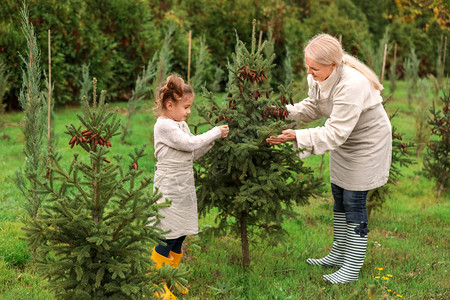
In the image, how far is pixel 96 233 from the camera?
2820mm

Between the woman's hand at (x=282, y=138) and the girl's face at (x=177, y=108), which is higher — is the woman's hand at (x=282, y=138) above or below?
below

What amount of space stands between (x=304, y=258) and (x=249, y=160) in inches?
59.1

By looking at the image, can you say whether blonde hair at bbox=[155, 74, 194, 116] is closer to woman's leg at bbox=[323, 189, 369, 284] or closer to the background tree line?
woman's leg at bbox=[323, 189, 369, 284]

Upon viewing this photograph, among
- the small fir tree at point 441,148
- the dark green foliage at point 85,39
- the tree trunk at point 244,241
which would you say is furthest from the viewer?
the dark green foliage at point 85,39

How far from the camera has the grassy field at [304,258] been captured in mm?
4020

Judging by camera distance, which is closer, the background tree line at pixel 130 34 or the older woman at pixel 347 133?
the older woman at pixel 347 133

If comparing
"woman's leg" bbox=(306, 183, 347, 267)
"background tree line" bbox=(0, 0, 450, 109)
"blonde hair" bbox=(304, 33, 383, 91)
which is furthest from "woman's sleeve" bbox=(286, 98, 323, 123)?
"background tree line" bbox=(0, 0, 450, 109)

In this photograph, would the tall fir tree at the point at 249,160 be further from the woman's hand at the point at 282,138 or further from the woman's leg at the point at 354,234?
the woman's leg at the point at 354,234

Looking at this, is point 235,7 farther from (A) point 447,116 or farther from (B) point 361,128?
(B) point 361,128

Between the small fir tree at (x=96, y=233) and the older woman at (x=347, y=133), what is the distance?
1.31 m

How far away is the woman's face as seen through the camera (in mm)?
3891

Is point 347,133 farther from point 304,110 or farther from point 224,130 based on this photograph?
point 224,130

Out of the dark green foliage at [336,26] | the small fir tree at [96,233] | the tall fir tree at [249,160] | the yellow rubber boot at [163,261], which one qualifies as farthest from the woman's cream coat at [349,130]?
the dark green foliage at [336,26]

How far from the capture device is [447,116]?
7039 millimetres
